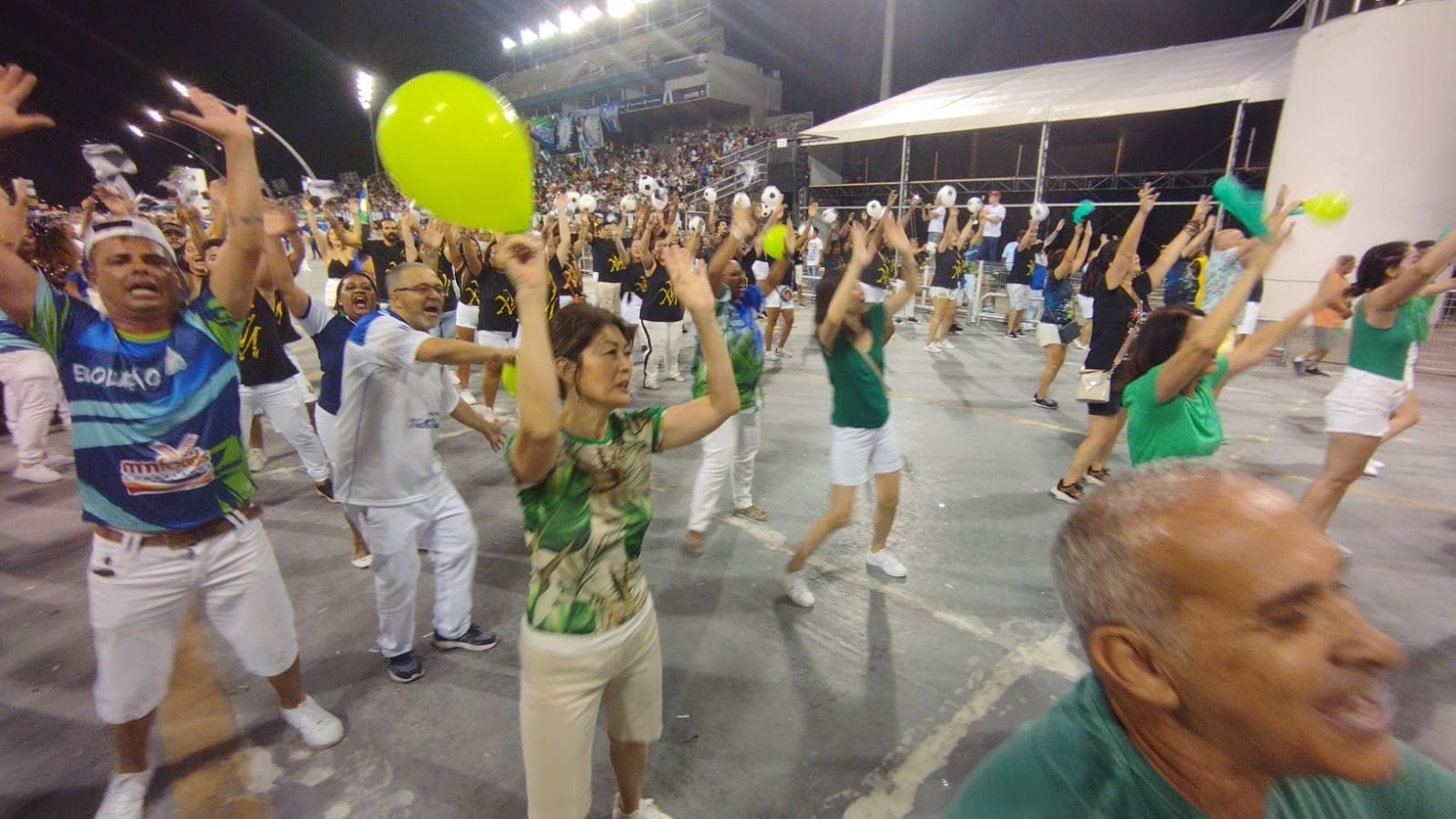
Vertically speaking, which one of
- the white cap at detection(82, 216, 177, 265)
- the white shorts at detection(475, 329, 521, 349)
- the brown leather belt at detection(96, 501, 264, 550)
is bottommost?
the brown leather belt at detection(96, 501, 264, 550)

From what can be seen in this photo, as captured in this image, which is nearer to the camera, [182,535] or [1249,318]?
[182,535]

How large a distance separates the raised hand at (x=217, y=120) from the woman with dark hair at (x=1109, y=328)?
5.47 m

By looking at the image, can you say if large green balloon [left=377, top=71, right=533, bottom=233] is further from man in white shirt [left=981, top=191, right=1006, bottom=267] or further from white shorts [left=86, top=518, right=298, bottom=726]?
man in white shirt [left=981, top=191, right=1006, bottom=267]

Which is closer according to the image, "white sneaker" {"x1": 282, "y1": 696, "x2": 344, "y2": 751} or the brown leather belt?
the brown leather belt

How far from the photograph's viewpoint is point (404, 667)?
10.5ft

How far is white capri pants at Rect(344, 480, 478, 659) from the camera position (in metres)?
3.01

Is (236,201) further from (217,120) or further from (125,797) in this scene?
(125,797)

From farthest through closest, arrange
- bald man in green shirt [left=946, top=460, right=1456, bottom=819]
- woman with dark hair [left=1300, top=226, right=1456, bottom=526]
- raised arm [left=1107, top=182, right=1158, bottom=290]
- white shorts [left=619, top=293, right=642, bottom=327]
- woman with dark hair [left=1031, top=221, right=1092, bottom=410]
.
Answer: white shorts [left=619, top=293, right=642, bottom=327], woman with dark hair [left=1031, top=221, right=1092, bottom=410], raised arm [left=1107, top=182, right=1158, bottom=290], woman with dark hair [left=1300, top=226, right=1456, bottom=526], bald man in green shirt [left=946, top=460, right=1456, bottom=819]

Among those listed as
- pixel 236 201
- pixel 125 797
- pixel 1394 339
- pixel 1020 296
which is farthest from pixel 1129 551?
pixel 1020 296

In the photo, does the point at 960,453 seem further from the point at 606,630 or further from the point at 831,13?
the point at 831,13

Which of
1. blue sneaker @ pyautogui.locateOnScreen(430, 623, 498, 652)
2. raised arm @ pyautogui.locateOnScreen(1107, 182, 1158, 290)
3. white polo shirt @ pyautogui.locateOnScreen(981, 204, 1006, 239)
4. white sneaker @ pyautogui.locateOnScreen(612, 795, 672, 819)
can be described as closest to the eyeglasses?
blue sneaker @ pyautogui.locateOnScreen(430, 623, 498, 652)

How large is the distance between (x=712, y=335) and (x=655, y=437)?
38 centimetres

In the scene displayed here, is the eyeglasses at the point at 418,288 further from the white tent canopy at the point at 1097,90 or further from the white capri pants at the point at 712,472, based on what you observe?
the white tent canopy at the point at 1097,90

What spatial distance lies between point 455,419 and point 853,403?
2.19 meters
